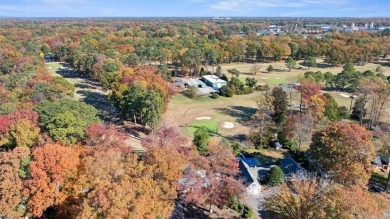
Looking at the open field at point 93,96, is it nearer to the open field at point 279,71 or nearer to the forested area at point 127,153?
the forested area at point 127,153

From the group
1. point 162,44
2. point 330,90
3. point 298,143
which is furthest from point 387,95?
point 162,44

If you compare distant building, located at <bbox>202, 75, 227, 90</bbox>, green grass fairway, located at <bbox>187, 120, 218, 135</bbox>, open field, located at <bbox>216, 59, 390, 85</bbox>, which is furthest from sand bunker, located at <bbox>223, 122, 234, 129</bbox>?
open field, located at <bbox>216, 59, 390, 85</bbox>

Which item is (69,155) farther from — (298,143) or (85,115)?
(298,143)

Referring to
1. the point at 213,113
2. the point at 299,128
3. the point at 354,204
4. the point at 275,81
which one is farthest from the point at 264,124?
the point at 275,81

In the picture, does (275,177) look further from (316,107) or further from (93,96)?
(93,96)

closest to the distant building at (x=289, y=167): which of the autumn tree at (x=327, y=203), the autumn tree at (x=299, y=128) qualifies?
the autumn tree at (x=299, y=128)

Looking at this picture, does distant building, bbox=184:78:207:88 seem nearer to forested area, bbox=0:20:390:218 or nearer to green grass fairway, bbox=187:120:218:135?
forested area, bbox=0:20:390:218
